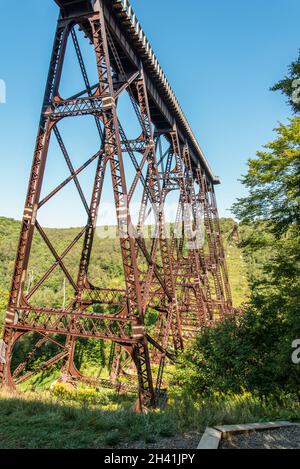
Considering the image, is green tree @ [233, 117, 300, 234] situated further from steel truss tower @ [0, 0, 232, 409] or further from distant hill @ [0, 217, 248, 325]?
distant hill @ [0, 217, 248, 325]

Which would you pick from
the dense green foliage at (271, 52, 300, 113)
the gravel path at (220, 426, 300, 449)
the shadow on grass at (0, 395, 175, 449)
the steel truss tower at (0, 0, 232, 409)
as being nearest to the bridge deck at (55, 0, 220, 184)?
the steel truss tower at (0, 0, 232, 409)

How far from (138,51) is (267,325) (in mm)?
9509

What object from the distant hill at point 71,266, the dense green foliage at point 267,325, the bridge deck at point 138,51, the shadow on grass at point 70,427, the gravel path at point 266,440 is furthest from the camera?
the distant hill at point 71,266

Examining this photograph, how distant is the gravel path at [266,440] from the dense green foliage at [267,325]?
2.50 meters

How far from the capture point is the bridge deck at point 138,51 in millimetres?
8266

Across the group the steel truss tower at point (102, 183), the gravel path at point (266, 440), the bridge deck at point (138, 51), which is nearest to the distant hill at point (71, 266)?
the steel truss tower at point (102, 183)

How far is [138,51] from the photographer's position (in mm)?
10078

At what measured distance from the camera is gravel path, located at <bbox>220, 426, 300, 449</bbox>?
3.69 meters

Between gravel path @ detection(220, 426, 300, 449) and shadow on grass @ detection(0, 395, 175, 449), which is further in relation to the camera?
gravel path @ detection(220, 426, 300, 449)

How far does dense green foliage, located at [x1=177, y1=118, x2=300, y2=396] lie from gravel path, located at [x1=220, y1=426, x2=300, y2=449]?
2.50 meters

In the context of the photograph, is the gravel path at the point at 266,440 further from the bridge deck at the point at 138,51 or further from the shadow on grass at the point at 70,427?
the bridge deck at the point at 138,51

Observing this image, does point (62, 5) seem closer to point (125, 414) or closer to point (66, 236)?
point (125, 414)

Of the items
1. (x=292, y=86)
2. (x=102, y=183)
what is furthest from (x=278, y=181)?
(x=102, y=183)

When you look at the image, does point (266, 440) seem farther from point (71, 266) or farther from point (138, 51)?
point (71, 266)
